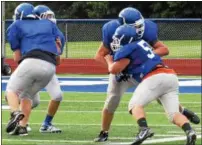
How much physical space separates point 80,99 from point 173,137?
5081 mm

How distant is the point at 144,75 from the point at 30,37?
5.29 ft

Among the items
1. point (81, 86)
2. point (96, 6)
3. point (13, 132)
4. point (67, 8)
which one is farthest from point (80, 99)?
point (67, 8)

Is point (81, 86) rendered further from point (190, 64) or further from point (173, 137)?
point (173, 137)

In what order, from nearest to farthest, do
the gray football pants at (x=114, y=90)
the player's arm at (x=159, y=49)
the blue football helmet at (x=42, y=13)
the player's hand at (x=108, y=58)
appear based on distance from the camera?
the player's hand at (x=108, y=58), the player's arm at (x=159, y=49), the gray football pants at (x=114, y=90), the blue football helmet at (x=42, y=13)

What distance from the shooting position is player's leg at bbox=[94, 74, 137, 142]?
8.74 m

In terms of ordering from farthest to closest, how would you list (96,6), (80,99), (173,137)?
(96,6) → (80,99) → (173,137)

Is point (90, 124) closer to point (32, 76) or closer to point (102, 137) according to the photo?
point (102, 137)

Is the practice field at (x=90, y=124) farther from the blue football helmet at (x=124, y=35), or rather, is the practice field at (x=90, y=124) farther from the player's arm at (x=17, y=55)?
the blue football helmet at (x=124, y=35)

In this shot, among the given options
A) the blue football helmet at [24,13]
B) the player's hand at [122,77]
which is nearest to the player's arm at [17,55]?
the blue football helmet at [24,13]

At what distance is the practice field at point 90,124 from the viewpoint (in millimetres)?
8914

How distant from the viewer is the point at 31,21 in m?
9.13

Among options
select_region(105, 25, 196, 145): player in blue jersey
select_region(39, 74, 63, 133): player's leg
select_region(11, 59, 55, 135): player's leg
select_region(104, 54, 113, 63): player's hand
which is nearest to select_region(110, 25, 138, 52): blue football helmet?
select_region(105, 25, 196, 145): player in blue jersey

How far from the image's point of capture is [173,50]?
20.5 m

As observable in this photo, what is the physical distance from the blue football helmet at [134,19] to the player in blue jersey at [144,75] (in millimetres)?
209
